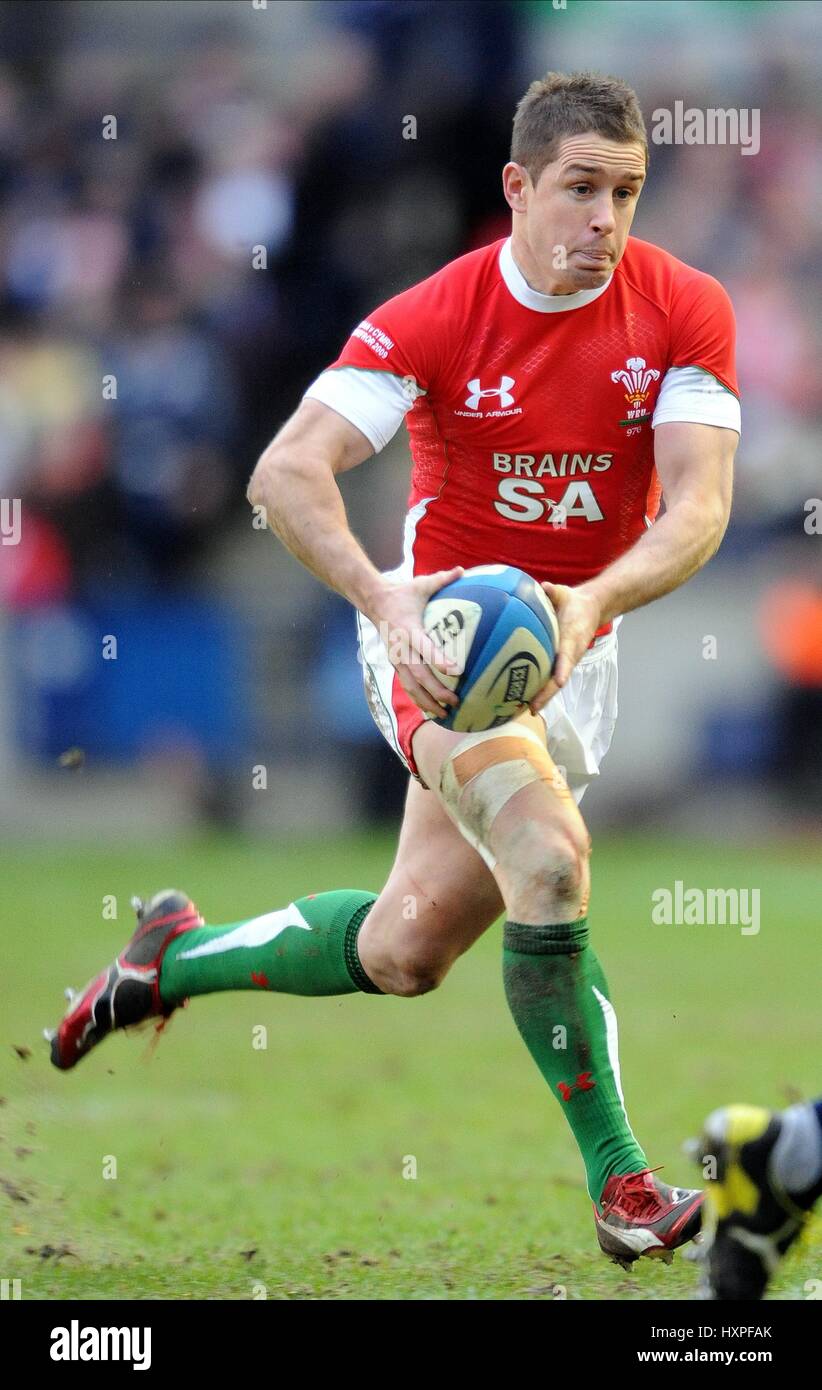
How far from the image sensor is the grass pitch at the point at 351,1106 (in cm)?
430

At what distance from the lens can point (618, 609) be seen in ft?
13.2

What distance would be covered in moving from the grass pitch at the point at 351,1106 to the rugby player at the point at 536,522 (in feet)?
Answer: 1.96

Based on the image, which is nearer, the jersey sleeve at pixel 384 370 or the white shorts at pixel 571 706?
the jersey sleeve at pixel 384 370

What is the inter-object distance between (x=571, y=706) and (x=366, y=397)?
37.0 inches

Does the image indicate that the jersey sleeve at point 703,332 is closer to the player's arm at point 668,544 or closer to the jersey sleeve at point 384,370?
the player's arm at point 668,544

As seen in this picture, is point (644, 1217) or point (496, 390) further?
point (496, 390)

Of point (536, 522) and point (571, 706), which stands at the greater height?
point (536, 522)

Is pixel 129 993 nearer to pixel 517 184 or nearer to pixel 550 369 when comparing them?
pixel 550 369

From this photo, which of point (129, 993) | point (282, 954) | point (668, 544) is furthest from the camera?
point (129, 993)

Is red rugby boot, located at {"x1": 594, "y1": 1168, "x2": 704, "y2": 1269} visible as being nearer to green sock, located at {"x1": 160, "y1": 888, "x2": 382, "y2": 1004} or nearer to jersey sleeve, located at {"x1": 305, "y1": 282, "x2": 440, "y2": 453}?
Answer: green sock, located at {"x1": 160, "y1": 888, "x2": 382, "y2": 1004}

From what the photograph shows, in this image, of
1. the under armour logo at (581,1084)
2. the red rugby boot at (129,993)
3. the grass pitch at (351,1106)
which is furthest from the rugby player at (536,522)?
the grass pitch at (351,1106)

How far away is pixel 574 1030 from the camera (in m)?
3.97

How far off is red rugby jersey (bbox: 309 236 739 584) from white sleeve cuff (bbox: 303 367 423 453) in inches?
0.9

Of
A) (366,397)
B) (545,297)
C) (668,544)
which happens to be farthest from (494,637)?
(545,297)
